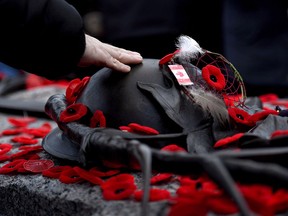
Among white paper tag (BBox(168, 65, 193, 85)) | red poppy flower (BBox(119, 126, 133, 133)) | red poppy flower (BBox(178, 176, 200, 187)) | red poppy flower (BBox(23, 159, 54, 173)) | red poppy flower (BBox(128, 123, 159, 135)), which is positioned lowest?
red poppy flower (BBox(23, 159, 54, 173))

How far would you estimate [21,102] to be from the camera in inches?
130

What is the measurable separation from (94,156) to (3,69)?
4609 mm

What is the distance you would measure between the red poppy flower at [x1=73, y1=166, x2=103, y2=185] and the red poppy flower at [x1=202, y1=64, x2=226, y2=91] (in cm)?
48

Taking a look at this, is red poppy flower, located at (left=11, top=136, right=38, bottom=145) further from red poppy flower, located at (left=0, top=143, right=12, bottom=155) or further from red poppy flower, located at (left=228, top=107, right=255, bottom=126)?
red poppy flower, located at (left=228, top=107, right=255, bottom=126)

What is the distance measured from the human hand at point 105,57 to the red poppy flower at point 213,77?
0.75ft

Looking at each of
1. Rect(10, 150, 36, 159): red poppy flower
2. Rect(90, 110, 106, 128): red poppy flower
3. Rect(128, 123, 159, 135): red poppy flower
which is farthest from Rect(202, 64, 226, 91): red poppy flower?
Rect(10, 150, 36, 159): red poppy flower

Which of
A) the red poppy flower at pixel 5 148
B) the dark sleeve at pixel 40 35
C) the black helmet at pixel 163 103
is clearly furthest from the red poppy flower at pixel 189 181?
the red poppy flower at pixel 5 148

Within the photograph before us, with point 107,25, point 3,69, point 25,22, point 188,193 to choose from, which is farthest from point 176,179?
point 3,69

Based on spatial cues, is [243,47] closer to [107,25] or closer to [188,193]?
[107,25]

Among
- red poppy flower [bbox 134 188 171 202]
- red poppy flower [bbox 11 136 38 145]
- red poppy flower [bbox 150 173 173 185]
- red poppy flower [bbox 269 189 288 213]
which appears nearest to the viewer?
red poppy flower [bbox 269 189 288 213]

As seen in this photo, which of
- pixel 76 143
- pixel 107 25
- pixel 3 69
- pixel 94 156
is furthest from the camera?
pixel 3 69

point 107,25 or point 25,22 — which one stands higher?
point 25,22

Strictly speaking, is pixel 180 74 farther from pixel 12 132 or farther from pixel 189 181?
pixel 12 132

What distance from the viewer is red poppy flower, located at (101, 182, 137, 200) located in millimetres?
1254
